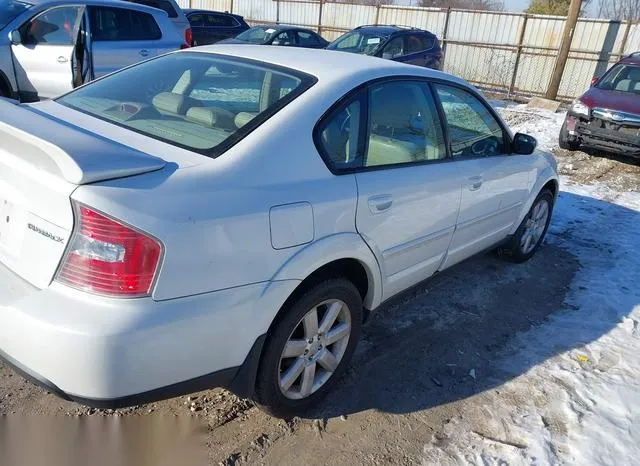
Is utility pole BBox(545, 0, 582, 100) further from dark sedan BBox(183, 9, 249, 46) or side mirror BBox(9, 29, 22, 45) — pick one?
side mirror BBox(9, 29, 22, 45)

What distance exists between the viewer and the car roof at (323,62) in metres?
2.74

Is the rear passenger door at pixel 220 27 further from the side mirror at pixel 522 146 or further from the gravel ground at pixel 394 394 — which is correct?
the gravel ground at pixel 394 394

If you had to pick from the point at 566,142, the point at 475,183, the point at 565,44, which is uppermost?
the point at 475,183

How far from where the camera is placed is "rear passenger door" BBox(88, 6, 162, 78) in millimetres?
6824

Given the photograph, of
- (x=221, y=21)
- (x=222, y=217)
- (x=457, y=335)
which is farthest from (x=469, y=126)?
(x=221, y=21)

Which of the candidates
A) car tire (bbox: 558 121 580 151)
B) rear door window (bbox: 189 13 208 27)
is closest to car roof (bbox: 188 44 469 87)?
car tire (bbox: 558 121 580 151)

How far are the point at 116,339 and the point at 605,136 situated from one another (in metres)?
8.84

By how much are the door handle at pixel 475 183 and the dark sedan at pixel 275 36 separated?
1010 cm

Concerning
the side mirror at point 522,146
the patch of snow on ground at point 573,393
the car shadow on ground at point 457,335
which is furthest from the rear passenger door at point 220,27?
the patch of snow on ground at point 573,393

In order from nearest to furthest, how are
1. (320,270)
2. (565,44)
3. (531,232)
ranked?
(320,270) < (531,232) < (565,44)

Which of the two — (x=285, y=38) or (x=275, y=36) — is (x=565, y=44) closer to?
(x=285, y=38)

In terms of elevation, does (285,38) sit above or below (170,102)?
below

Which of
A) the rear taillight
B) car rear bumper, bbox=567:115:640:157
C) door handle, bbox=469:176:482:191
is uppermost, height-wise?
the rear taillight

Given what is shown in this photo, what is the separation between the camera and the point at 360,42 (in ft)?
41.2
